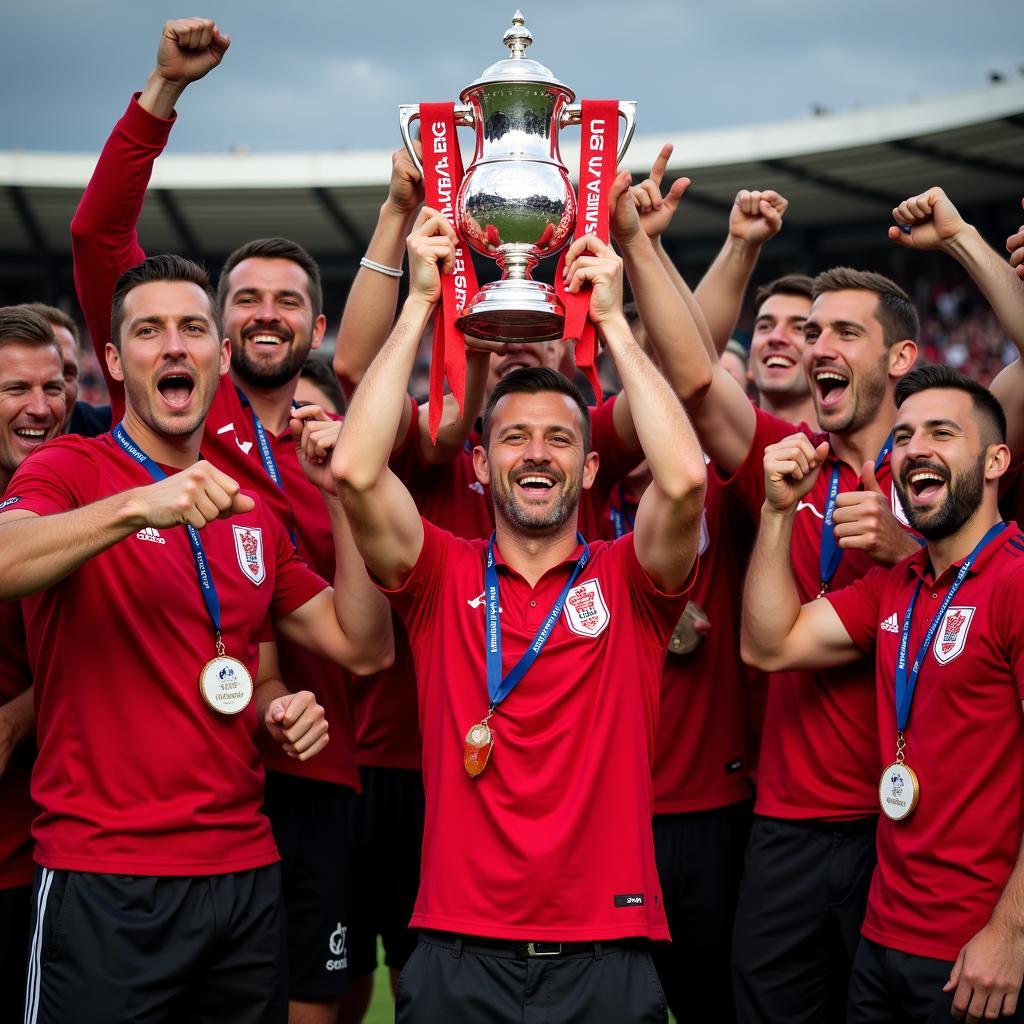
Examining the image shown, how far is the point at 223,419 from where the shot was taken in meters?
3.98

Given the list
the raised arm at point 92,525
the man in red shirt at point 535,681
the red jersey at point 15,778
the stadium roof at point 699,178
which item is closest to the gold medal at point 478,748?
the man in red shirt at point 535,681

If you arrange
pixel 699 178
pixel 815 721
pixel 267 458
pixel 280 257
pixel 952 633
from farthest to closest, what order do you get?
pixel 699 178 < pixel 280 257 < pixel 267 458 < pixel 815 721 < pixel 952 633

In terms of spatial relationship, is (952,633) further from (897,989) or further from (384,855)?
(384,855)

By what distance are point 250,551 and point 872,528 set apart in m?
1.75

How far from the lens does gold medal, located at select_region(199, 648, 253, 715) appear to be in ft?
10.5

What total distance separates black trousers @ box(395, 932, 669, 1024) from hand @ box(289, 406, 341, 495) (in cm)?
128

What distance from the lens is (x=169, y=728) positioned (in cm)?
317

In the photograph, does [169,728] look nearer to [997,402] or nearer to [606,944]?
[606,944]

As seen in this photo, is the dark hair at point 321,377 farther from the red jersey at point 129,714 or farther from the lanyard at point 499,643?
the lanyard at point 499,643

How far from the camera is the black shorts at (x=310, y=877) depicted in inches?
155

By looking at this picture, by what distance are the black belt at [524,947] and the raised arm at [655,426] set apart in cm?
91

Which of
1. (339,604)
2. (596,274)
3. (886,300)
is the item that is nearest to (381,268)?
(596,274)

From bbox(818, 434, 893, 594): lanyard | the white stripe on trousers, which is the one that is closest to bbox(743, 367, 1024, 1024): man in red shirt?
bbox(818, 434, 893, 594): lanyard

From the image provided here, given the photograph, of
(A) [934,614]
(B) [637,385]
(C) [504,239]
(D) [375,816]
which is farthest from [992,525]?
(D) [375,816]
